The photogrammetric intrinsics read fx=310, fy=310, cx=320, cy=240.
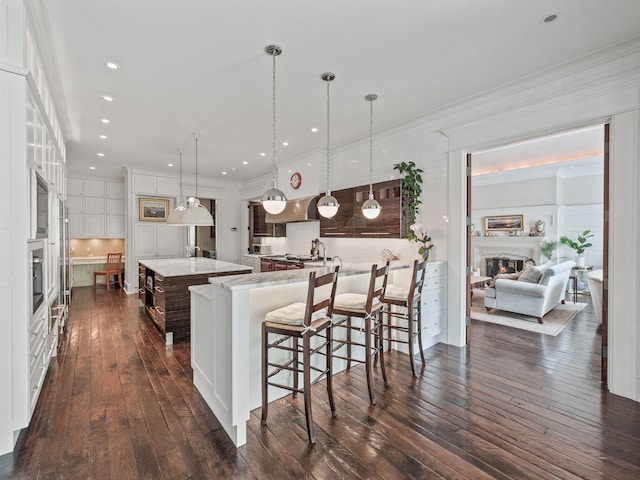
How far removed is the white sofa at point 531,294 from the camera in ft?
15.9

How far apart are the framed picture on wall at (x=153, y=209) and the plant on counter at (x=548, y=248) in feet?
30.9

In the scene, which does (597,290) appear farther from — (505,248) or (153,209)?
(153,209)

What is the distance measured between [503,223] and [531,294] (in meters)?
4.07

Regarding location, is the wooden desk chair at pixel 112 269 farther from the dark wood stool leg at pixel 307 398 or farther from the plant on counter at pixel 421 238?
the dark wood stool leg at pixel 307 398

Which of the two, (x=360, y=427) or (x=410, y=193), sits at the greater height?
(x=410, y=193)

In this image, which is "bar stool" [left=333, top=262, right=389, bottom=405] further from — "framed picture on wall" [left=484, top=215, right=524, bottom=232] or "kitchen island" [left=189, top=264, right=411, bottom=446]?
"framed picture on wall" [left=484, top=215, right=524, bottom=232]

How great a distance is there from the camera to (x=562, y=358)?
Answer: 3.44 metres

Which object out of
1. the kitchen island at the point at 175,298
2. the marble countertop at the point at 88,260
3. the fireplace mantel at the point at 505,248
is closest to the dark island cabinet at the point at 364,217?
the kitchen island at the point at 175,298

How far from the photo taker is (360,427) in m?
2.21

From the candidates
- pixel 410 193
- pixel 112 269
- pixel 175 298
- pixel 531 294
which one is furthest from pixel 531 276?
pixel 112 269

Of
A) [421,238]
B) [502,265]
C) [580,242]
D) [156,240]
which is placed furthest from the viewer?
[502,265]

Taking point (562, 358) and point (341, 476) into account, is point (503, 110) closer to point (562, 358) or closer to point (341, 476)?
point (562, 358)

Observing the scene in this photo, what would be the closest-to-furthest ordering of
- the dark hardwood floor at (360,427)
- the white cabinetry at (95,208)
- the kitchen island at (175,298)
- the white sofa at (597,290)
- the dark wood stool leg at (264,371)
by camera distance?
the dark hardwood floor at (360,427), the dark wood stool leg at (264,371), the kitchen island at (175,298), the white sofa at (597,290), the white cabinetry at (95,208)

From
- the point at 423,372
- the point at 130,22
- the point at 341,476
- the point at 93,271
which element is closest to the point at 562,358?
the point at 423,372
